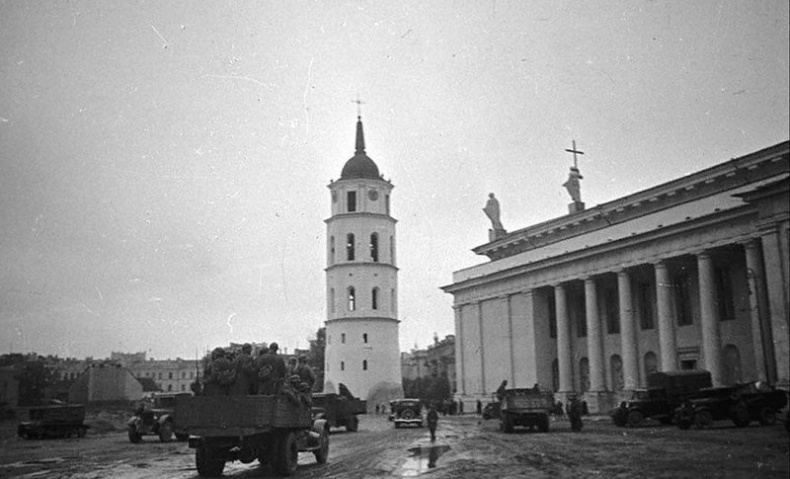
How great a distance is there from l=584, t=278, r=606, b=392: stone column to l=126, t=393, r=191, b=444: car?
21111mm

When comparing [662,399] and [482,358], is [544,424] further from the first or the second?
[482,358]

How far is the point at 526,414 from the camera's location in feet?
93.4

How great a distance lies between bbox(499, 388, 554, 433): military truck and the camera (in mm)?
28453

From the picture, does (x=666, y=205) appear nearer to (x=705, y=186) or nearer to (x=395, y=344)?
(x=705, y=186)

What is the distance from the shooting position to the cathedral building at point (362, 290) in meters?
70.5

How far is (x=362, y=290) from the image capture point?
7162 cm

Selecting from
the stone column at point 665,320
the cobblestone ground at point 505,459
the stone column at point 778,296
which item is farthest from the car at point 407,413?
the stone column at point 778,296

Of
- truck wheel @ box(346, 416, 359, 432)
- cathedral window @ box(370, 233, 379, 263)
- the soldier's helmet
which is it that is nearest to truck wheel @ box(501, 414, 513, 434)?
truck wheel @ box(346, 416, 359, 432)

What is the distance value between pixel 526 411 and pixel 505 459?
40.2ft

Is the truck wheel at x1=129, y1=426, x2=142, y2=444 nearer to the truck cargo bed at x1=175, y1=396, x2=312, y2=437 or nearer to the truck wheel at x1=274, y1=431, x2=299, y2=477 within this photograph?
the truck wheel at x1=274, y1=431, x2=299, y2=477

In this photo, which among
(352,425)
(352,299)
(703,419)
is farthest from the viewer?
(352,299)

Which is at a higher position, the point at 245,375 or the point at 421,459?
the point at 245,375

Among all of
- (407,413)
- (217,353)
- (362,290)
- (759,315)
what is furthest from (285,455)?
(362,290)

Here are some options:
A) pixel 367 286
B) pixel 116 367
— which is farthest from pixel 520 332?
pixel 116 367
